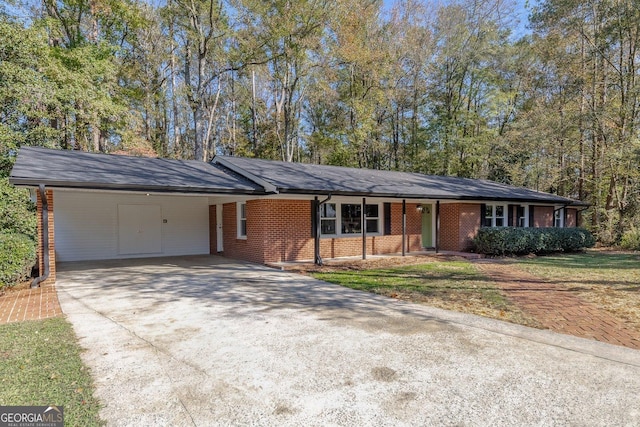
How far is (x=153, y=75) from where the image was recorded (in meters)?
21.9

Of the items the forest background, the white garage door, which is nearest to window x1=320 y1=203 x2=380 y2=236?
the white garage door

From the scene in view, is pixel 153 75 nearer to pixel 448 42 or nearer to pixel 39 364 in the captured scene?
pixel 448 42

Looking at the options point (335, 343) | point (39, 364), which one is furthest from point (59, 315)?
point (335, 343)

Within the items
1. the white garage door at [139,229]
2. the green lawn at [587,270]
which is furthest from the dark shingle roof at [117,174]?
the green lawn at [587,270]

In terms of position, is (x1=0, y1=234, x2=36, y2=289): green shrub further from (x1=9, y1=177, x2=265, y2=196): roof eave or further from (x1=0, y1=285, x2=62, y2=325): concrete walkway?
(x1=9, y1=177, x2=265, y2=196): roof eave

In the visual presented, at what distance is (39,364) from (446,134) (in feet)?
84.0

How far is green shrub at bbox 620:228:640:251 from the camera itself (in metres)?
16.3

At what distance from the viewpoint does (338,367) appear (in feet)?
12.4

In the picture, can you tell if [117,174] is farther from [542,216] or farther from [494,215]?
[542,216]

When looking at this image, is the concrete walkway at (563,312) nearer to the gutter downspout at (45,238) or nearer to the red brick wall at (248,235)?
the red brick wall at (248,235)

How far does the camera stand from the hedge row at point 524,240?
13.8 m

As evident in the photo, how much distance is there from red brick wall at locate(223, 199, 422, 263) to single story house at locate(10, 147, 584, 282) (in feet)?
0.10

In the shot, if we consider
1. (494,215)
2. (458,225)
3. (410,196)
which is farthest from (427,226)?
(410,196)

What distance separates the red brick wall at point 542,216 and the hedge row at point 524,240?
184 centimetres
